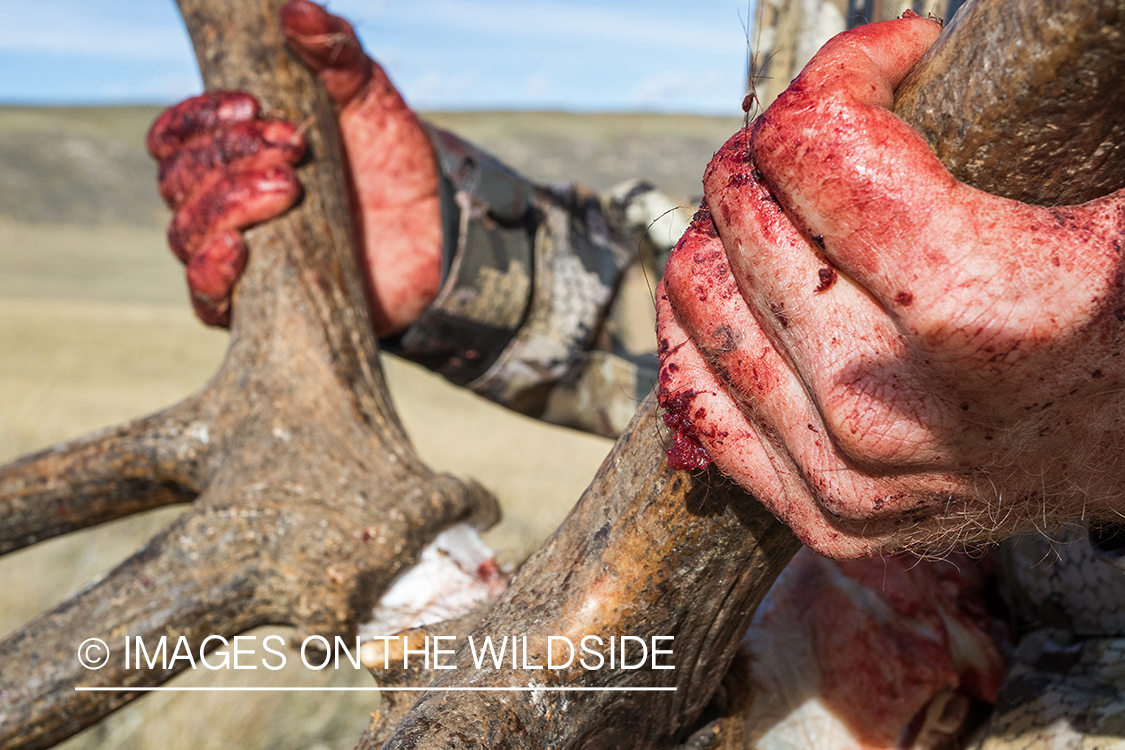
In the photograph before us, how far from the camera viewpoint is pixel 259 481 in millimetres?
1818

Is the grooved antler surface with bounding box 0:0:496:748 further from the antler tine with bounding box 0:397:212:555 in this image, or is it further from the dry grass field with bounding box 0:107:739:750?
the dry grass field with bounding box 0:107:739:750

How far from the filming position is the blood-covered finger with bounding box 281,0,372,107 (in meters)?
2.07

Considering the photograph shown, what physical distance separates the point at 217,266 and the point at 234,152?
268mm

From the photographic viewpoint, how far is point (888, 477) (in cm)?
90

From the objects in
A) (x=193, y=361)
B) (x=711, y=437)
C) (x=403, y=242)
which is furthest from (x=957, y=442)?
(x=193, y=361)

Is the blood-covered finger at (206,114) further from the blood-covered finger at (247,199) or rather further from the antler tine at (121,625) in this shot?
the antler tine at (121,625)

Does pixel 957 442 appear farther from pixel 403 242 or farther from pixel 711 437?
pixel 403 242

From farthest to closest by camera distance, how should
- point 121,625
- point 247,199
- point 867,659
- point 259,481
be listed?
point 247,199 < point 259,481 < point 121,625 < point 867,659

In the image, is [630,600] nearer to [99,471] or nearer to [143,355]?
[99,471]

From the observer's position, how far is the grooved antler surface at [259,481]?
1.69 m

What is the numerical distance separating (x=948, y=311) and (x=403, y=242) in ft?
7.12

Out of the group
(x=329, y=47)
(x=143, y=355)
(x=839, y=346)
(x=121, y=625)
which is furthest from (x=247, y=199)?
(x=143, y=355)

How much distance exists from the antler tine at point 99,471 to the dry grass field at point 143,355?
748mm

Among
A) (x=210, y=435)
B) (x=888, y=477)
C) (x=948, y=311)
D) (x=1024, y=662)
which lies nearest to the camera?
(x=948, y=311)
